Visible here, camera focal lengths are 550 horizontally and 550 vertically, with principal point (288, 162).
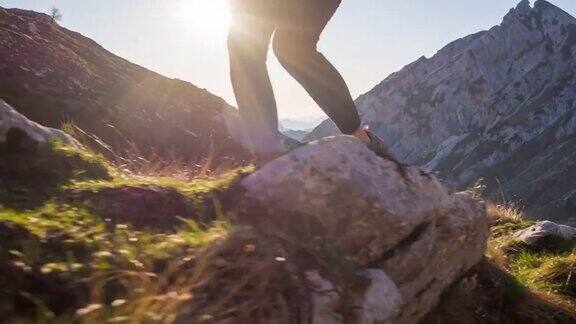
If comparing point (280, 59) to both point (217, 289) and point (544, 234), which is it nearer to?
point (217, 289)

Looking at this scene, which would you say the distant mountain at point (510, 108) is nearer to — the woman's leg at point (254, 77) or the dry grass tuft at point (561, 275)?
the dry grass tuft at point (561, 275)

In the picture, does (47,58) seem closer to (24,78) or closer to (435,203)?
(24,78)

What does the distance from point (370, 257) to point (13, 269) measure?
7.24 ft

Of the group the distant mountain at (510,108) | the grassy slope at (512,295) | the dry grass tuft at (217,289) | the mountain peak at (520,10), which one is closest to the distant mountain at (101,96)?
the grassy slope at (512,295)

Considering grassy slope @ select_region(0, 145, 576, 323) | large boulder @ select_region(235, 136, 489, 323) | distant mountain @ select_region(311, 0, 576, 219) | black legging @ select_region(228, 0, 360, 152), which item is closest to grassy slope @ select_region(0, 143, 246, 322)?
grassy slope @ select_region(0, 145, 576, 323)

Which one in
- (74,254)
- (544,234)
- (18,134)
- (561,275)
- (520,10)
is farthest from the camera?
(520,10)

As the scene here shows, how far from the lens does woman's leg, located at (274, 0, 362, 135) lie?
4699 millimetres

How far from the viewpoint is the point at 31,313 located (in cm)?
214

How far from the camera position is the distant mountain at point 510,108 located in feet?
522

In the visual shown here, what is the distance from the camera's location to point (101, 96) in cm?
1378

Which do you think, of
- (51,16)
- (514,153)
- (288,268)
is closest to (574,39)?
(514,153)

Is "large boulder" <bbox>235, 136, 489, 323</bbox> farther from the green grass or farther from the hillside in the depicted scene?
the green grass

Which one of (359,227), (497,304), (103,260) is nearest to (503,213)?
(497,304)

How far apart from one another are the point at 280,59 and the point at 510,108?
18901cm
